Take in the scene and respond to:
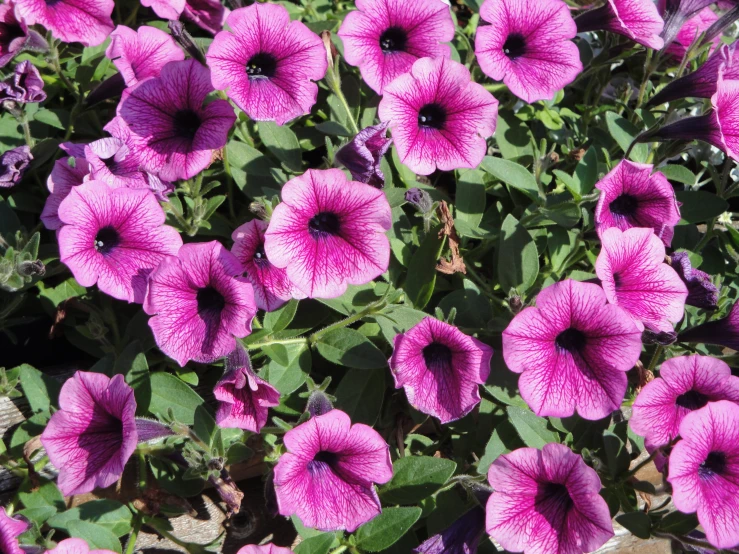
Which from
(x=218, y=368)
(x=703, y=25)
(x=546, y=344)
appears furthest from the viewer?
(x=703, y=25)

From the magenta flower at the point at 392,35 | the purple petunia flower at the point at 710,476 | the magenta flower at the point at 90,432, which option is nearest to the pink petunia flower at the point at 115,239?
the magenta flower at the point at 90,432

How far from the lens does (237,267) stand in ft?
4.70

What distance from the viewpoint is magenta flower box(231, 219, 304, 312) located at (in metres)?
1.50

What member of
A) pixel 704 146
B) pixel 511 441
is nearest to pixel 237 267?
pixel 511 441

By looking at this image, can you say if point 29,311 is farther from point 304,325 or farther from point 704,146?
point 704,146

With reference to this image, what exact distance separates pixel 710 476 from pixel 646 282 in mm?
441

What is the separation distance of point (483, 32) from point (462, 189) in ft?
1.37

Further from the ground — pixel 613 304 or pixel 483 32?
pixel 483 32

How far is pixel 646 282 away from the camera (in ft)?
5.10

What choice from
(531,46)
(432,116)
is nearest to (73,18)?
(432,116)

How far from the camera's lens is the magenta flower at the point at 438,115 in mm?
1622

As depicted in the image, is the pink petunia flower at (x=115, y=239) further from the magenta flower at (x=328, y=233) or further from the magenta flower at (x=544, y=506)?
the magenta flower at (x=544, y=506)

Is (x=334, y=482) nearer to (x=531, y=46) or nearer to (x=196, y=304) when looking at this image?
(x=196, y=304)

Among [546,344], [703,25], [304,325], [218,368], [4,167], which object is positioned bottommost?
[218,368]
